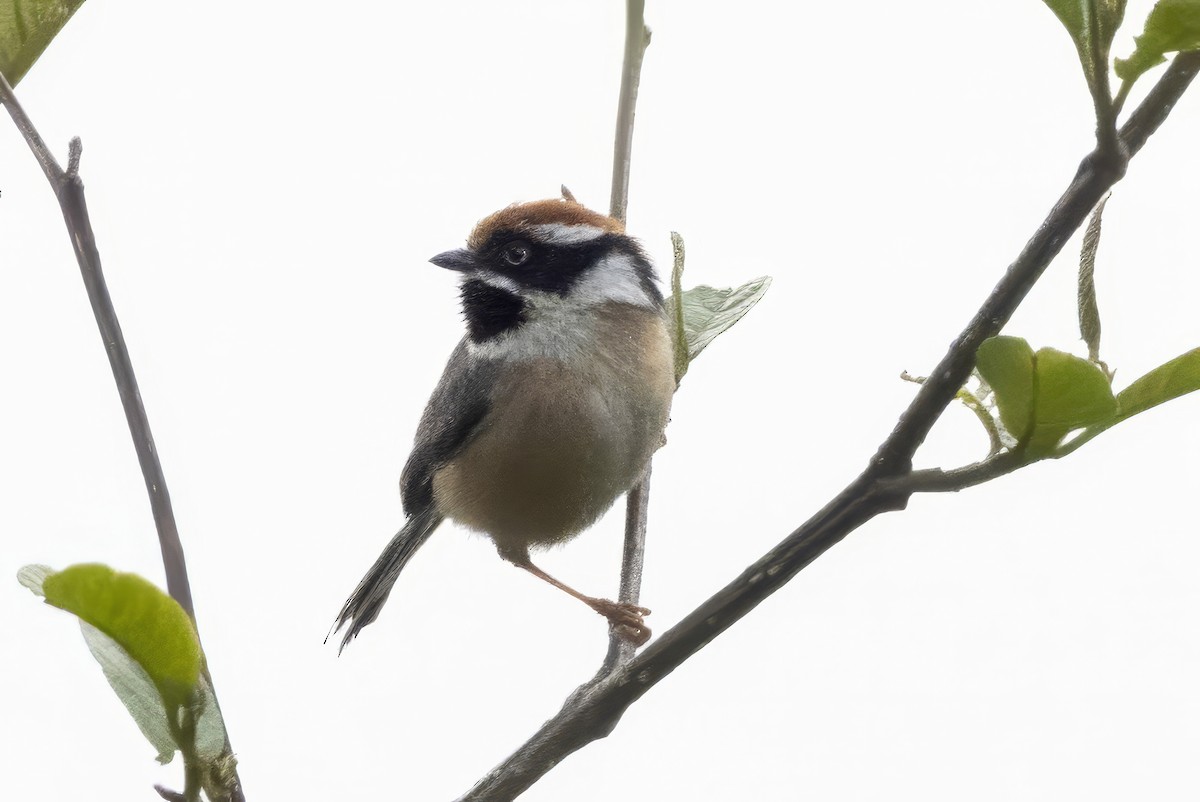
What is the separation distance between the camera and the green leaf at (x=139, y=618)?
1.08 meters

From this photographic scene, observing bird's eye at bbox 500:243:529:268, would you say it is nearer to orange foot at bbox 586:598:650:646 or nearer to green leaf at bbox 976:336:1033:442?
orange foot at bbox 586:598:650:646

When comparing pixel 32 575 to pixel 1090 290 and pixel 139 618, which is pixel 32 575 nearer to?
pixel 139 618

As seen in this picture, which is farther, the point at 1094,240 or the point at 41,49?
the point at 41,49

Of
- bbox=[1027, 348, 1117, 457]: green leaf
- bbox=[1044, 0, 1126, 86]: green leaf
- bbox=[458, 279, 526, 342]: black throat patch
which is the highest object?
bbox=[458, 279, 526, 342]: black throat patch

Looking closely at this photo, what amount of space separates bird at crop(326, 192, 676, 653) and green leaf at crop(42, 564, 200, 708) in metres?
1.90

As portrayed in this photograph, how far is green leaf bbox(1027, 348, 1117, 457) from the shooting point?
3.80 ft

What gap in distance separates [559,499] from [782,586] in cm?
209

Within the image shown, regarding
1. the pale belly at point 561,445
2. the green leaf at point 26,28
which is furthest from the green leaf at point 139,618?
the pale belly at point 561,445

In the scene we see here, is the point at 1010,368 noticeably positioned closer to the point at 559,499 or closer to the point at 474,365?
the point at 559,499

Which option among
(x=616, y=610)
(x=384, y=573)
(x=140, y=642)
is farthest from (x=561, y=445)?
(x=140, y=642)

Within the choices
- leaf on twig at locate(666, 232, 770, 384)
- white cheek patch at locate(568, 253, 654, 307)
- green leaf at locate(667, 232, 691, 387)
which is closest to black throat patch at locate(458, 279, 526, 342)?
white cheek patch at locate(568, 253, 654, 307)

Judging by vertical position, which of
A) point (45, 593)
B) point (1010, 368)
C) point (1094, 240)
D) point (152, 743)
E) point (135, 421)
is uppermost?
point (1094, 240)

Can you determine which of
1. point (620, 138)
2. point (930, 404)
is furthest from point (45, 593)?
point (620, 138)

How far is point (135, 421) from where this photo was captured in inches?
44.6
